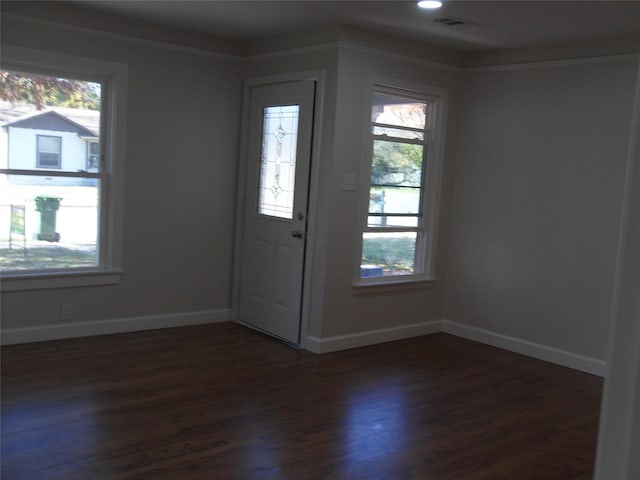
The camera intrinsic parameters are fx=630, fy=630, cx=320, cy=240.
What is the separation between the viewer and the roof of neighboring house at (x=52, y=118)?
4402mm

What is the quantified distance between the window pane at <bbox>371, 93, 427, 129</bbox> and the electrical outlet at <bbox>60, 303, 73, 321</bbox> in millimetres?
2715

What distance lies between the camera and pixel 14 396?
355 centimetres

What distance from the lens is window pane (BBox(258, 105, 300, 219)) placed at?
500cm

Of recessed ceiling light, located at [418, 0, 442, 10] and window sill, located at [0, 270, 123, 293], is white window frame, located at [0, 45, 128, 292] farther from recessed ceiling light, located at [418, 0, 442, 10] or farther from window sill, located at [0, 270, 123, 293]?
recessed ceiling light, located at [418, 0, 442, 10]

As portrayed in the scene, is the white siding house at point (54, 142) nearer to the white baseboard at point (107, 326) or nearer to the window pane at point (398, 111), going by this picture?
the white baseboard at point (107, 326)

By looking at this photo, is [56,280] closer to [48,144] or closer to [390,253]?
[48,144]

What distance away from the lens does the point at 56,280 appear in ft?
15.3

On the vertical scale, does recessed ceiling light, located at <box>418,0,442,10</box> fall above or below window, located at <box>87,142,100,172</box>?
above

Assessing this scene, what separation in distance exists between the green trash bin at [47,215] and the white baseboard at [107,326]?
2.20ft

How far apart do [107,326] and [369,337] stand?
6.81ft

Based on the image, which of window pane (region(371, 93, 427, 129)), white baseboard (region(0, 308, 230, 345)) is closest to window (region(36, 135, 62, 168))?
white baseboard (region(0, 308, 230, 345))

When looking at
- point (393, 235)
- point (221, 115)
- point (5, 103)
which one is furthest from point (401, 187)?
point (5, 103)

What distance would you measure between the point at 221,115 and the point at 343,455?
3259mm

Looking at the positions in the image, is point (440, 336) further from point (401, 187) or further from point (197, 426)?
point (197, 426)
